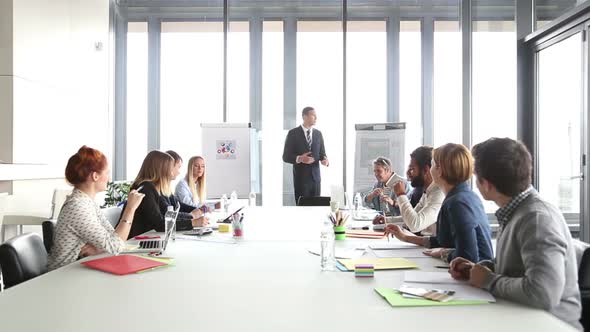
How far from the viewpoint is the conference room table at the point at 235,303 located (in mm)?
1408

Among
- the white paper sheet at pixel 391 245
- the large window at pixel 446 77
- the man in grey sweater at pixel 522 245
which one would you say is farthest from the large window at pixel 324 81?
the man in grey sweater at pixel 522 245

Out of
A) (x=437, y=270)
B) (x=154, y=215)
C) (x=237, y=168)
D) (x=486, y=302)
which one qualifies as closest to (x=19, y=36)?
(x=237, y=168)

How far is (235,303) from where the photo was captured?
162 centimetres

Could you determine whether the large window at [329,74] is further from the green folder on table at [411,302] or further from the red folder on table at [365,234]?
the green folder on table at [411,302]

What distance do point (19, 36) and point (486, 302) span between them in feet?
19.1

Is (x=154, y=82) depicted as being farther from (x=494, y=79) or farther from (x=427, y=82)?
(x=494, y=79)

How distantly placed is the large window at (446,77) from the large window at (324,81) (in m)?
1.46

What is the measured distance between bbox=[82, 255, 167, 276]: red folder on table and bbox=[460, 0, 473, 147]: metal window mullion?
655cm

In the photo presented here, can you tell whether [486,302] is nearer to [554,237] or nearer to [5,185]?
[554,237]

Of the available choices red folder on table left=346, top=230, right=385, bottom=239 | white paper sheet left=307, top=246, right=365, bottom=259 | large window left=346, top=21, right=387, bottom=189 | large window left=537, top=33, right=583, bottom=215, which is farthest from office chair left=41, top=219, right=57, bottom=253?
large window left=346, top=21, right=387, bottom=189

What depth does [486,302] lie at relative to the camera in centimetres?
163

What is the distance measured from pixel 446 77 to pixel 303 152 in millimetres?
2549

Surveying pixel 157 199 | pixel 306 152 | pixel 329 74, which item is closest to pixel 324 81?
pixel 329 74

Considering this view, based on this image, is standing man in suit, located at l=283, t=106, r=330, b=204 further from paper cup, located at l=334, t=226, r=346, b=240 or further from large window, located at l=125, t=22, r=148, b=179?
paper cup, located at l=334, t=226, r=346, b=240
